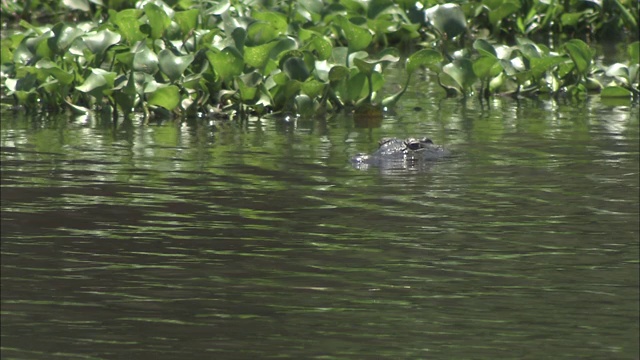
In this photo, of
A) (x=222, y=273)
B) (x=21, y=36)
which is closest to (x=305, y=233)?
(x=222, y=273)

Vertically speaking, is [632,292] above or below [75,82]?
below

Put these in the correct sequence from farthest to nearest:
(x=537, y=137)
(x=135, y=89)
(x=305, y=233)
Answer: (x=135, y=89)
(x=537, y=137)
(x=305, y=233)

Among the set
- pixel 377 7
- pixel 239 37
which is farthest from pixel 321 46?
pixel 377 7

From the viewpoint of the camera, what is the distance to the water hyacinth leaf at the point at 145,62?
952 cm

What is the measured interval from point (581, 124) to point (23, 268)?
4.39 metres

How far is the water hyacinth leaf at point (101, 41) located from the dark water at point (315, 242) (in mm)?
655

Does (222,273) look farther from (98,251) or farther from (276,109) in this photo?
Result: (276,109)

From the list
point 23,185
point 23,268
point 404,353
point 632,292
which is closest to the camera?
point 404,353

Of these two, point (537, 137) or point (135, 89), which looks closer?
point (537, 137)

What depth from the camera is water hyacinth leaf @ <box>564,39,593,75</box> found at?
9984 mm

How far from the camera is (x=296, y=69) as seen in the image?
370 inches

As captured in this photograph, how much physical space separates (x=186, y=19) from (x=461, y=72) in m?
1.89

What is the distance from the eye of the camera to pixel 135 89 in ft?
30.7

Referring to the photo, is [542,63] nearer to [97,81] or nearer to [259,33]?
[259,33]
